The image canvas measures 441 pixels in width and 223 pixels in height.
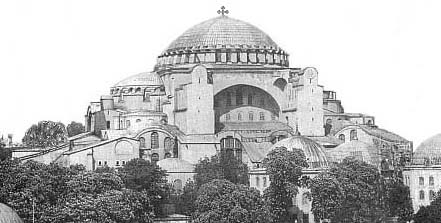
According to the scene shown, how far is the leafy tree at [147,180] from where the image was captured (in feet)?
289

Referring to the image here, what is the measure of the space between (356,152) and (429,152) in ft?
17.8

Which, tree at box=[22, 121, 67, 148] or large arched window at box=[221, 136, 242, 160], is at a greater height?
tree at box=[22, 121, 67, 148]

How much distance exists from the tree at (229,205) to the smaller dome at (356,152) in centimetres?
1764

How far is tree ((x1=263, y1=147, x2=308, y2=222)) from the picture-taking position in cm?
8581

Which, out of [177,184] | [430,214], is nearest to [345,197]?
[430,214]

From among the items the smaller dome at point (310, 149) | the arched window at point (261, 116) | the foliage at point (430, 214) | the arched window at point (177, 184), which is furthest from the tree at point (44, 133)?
the foliage at point (430, 214)

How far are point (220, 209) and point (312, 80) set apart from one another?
3171 cm

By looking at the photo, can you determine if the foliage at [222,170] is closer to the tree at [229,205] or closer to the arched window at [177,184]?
the arched window at [177,184]

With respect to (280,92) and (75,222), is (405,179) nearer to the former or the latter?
(280,92)

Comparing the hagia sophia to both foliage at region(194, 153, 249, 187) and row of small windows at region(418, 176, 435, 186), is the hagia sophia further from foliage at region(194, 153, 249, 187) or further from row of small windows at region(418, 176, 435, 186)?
foliage at region(194, 153, 249, 187)

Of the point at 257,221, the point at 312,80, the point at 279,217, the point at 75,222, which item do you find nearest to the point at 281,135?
the point at 312,80

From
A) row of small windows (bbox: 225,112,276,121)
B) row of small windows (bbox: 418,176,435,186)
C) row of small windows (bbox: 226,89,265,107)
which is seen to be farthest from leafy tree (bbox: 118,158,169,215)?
row of small windows (bbox: 226,89,265,107)

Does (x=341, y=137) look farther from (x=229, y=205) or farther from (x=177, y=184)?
(x=229, y=205)

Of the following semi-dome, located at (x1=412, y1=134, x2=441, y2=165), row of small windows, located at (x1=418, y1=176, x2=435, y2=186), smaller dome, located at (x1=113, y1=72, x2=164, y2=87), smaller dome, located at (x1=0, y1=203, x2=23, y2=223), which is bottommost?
smaller dome, located at (x1=0, y1=203, x2=23, y2=223)
